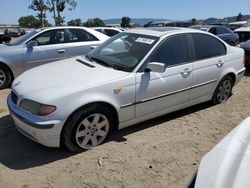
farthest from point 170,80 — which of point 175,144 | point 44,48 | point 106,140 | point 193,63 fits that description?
point 44,48

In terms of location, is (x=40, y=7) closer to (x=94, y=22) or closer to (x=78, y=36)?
(x=94, y=22)

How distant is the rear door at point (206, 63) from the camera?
511 cm

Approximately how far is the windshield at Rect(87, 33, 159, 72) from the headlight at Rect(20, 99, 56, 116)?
1247mm

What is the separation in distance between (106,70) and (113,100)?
53cm

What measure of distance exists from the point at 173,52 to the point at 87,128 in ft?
6.12

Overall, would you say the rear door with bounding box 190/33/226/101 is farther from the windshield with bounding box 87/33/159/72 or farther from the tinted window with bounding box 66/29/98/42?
the tinted window with bounding box 66/29/98/42

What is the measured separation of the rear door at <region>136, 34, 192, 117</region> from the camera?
438 cm

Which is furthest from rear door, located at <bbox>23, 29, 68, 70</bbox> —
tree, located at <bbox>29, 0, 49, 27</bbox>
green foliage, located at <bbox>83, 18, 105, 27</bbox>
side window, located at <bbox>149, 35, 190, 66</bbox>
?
green foliage, located at <bbox>83, 18, 105, 27</bbox>

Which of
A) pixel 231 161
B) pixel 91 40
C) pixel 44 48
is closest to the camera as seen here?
pixel 231 161

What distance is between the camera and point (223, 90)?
590 cm

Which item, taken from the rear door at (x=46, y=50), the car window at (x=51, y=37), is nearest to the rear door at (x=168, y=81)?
the rear door at (x=46, y=50)

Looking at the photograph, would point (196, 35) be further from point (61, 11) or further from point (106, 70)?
point (61, 11)

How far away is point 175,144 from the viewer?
4348 mm

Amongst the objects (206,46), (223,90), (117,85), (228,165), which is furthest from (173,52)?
(228,165)
